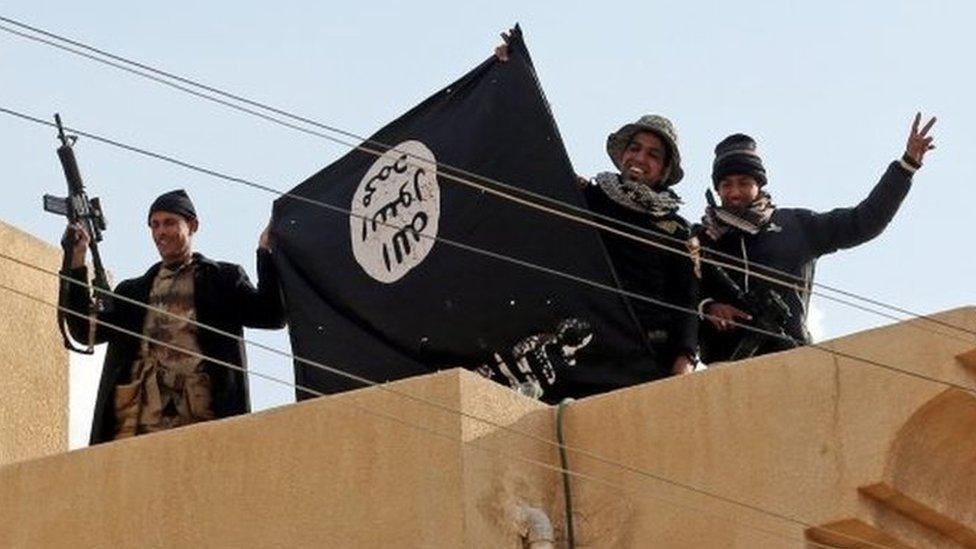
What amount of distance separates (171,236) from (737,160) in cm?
237

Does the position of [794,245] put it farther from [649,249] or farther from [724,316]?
[649,249]

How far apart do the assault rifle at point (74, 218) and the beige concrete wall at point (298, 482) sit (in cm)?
95

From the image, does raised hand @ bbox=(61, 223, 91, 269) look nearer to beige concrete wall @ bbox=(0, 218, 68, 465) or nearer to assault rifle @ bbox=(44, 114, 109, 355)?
assault rifle @ bbox=(44, 114, 109, 355)

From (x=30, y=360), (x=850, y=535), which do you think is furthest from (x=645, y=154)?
(x=30, y=360)

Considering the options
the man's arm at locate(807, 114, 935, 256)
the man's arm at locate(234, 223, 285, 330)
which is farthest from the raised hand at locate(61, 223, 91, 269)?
the man's arm at locate(807, 114, 935, 256)

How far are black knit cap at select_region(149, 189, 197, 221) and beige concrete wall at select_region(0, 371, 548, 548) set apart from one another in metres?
1.33

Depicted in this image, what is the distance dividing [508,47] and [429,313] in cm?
121

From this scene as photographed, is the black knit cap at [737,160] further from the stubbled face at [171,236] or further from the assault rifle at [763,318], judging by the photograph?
the stubbled face at [171,236]

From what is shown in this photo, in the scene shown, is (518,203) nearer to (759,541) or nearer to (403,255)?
(403,255)

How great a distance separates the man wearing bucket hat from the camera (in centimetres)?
1120

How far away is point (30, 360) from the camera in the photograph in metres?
14.1

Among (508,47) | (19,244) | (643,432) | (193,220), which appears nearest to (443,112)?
(508,47)

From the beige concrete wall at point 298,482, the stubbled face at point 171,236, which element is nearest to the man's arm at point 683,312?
the beige concrete wall at point 298,482

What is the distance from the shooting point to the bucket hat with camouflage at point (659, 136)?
1155 cm
